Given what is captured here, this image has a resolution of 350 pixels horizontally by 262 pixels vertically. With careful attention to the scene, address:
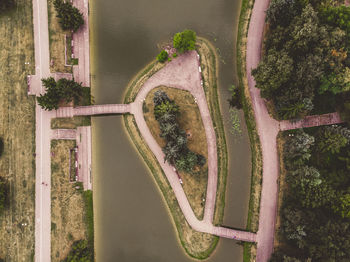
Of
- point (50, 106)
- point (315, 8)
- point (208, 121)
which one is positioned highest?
point (315, 8)

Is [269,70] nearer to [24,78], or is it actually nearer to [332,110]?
[332,110]

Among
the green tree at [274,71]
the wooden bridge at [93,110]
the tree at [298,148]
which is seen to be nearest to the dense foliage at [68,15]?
the wooden bridge at [93,110]

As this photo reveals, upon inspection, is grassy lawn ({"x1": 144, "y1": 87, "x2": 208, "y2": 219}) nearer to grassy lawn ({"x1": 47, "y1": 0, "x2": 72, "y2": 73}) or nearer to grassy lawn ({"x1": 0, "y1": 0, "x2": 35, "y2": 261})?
grassy lawn ({"x1": 47, "y1": 0, "x2": 72, "y2": 73})

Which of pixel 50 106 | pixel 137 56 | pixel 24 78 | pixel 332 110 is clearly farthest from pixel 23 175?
pixel 332 110

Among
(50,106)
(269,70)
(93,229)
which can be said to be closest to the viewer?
(269,70)

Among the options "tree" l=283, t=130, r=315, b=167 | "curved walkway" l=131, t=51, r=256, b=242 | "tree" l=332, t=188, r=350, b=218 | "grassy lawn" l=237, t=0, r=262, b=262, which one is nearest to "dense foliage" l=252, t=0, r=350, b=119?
"tree" l=283, t=130, r=315, b=167

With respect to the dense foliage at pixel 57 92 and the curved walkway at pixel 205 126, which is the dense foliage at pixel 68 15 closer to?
the dense foliage at pixel 57 92

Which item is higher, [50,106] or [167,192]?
[50,106]
